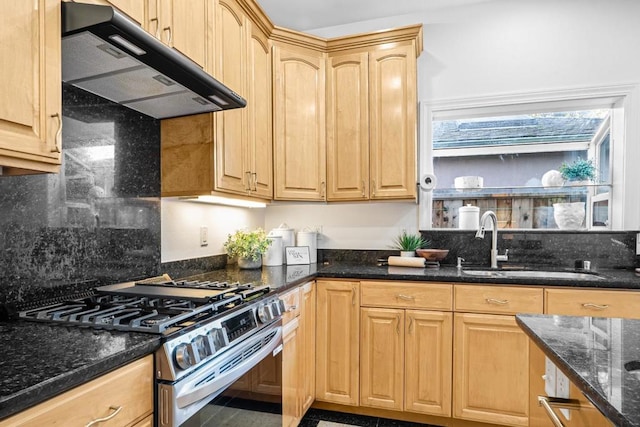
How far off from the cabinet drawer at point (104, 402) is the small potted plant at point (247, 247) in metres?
1.44

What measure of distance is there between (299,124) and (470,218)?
1475mm

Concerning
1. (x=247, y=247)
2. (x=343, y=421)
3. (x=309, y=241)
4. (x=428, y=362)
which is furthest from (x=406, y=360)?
(x=247, y=247)

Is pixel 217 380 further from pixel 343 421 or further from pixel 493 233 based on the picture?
pixel 493 233

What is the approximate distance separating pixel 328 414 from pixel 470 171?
208 centimetres

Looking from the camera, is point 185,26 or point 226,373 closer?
point 226,373

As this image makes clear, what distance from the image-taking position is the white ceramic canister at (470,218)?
2.79 m

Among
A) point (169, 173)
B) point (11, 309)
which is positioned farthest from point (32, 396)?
point (169, 173)

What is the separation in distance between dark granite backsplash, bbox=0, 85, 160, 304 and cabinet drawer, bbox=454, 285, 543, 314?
174 centimetres

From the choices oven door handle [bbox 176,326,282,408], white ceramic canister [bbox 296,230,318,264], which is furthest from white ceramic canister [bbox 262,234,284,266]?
oven door handle [bbox 176,326,282,408]

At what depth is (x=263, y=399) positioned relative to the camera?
1598 mm

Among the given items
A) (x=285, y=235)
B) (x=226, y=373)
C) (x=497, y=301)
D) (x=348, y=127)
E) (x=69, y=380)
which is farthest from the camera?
(x=285, y=235)

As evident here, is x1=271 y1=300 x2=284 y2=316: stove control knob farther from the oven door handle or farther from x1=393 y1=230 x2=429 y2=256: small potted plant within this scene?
x1=393 y1=230 x2=429 y2=256: small potted plant

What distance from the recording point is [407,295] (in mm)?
2232

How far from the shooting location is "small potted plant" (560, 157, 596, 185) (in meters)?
2.66
